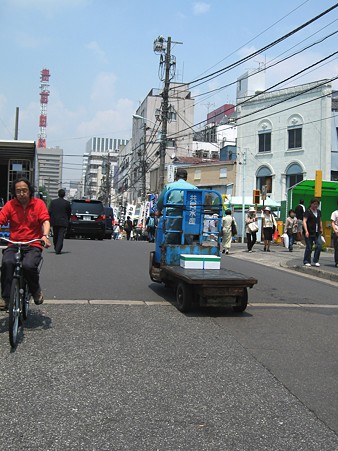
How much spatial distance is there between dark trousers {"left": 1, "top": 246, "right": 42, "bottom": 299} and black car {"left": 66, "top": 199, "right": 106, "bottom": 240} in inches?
620

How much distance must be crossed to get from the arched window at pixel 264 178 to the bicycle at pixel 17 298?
115 ft

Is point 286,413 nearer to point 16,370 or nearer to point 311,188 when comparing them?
point 16,370

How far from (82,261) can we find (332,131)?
28.1 meters

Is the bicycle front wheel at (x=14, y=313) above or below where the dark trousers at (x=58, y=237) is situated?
below

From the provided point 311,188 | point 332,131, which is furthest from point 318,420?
point 332,131

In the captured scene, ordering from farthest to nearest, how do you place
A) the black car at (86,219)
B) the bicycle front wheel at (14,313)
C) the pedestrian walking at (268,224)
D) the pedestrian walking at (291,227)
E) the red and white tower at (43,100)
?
the red and white tower at (43,100) → the black car at (86,219) → the pedestrian walking at (291,227) → the pedestrian walking at (268,224) → the bicycle front wheel at (14,313)

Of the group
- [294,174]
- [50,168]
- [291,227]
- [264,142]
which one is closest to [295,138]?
[294,174]

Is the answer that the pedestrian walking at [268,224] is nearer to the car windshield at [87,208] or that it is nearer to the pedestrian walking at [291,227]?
the pedestrian walking at [291,227]

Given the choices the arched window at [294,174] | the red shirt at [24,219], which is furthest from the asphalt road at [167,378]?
the arched window at [294,174]

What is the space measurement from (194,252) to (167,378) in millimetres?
3857

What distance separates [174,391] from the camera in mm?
3990

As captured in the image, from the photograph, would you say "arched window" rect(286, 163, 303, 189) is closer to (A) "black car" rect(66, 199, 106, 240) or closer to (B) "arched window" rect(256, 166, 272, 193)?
(B) "arched window" rect(256, 166, 272, 193)

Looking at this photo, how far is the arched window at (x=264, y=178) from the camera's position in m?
39.1

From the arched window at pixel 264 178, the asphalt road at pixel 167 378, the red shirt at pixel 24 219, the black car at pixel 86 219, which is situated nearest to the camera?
the asphalt road at pixel 167 378
